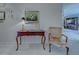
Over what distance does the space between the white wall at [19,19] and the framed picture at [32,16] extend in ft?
0.20

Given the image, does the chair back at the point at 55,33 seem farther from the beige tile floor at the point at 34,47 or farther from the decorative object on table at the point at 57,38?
the beige tile floor at the point at 34,47

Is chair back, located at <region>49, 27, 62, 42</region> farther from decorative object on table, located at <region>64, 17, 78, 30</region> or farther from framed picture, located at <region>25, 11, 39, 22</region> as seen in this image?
framed picture, located at <region>25, 11, 39, 22</region>

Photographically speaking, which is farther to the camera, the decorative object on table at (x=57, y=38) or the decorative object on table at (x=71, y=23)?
the decorative object on table at (x=57, y=38)

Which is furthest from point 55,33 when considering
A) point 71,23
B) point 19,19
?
point 19,19

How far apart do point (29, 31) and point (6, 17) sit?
1.35 ft

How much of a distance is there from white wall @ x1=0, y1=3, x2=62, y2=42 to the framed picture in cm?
6

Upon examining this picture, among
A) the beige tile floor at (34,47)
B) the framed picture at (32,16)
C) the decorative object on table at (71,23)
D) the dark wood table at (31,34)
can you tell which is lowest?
the beige tile floor at (34,47)

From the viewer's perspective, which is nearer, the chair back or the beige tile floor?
the beige tile floor

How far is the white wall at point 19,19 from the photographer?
6.93 feet

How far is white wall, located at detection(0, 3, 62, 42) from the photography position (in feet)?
6.93

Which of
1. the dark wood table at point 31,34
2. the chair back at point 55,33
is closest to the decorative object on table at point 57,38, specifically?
the chair back at point 55,33

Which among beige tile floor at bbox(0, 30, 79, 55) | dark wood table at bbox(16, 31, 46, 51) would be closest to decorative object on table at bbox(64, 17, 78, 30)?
beige tile floor at bbox(0, 30, 79, 55)

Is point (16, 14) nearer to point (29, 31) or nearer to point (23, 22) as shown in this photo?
point (23, 22)

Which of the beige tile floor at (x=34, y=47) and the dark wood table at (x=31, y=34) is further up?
the dark wood table at (x=31, y=34)
